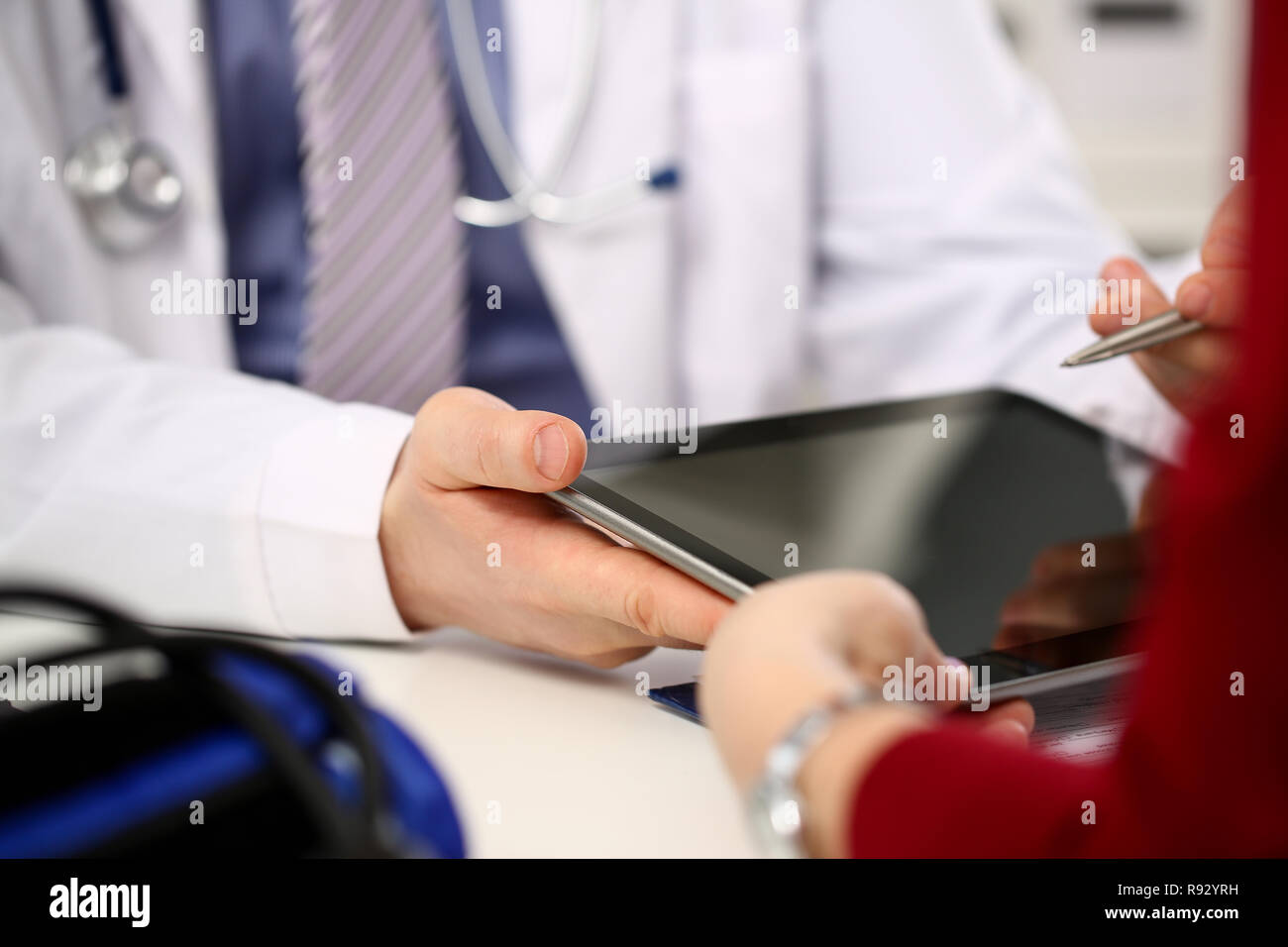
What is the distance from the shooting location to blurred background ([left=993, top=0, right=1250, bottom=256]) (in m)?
2.00

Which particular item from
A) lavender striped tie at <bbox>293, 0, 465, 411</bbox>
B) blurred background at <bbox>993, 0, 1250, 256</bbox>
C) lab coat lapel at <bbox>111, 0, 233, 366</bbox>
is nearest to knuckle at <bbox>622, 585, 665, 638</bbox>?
lavender striped tie at <bbox>293, 0, 465, 411</bbox>

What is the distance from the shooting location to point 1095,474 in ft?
1.55

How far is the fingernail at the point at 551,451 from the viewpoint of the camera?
1.07 feet

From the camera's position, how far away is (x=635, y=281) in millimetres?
736

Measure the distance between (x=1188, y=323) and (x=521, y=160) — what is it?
1.42 feet

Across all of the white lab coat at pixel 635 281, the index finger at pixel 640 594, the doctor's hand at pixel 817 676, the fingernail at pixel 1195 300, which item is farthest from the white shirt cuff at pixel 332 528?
the fingernail at pixel 1195 300

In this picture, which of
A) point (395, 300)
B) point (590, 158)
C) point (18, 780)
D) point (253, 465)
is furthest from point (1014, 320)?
point (18, 780)

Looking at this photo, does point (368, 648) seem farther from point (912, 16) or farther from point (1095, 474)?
point (912, 16)

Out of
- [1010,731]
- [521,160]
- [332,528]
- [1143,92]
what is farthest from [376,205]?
[1143,92]

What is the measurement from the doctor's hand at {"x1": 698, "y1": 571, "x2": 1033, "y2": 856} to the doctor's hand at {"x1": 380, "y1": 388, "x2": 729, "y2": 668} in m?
0.08

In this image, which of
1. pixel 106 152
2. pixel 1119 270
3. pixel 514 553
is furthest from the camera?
pixel 106 152

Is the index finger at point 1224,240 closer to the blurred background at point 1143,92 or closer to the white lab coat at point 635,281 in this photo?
the white lab coat at point 635,281

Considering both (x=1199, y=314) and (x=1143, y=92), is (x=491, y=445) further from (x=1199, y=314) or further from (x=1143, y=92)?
(x=1143, y=92)

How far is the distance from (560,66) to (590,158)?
64mm
